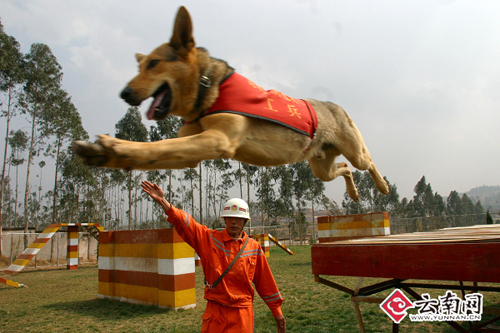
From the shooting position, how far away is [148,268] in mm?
8172

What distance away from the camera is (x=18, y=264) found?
14.3 meters

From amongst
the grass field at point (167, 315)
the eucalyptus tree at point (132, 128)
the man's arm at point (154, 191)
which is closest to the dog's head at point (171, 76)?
the man's arm at point (154, 191)

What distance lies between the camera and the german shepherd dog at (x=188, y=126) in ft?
7.34

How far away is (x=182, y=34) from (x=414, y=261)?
2.43m

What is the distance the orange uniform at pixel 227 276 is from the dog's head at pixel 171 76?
1165mm

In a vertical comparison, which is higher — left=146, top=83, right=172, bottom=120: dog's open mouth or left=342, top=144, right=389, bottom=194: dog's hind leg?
left=146, top=83, right=172, bottom=120: dog's open mouth

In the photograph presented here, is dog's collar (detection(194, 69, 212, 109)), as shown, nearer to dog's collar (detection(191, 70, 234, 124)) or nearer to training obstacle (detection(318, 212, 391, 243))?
dog's collar (detection(191, 70, 234, 124))

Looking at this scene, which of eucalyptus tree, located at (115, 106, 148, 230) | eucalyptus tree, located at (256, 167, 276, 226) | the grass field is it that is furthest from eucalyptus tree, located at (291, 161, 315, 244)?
the grass field

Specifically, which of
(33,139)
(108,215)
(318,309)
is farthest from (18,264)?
(108,215)

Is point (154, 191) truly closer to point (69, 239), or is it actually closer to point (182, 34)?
Result: point (182, 34)

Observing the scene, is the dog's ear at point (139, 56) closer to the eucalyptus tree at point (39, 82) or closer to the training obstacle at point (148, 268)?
the training obstacle at point (148, 268)

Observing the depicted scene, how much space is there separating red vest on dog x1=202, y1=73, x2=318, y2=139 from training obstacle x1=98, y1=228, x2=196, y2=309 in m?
5.12

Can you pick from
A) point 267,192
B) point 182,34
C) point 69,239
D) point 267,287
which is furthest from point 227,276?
point 267,192

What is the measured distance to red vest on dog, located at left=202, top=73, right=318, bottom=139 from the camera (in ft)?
9.48
